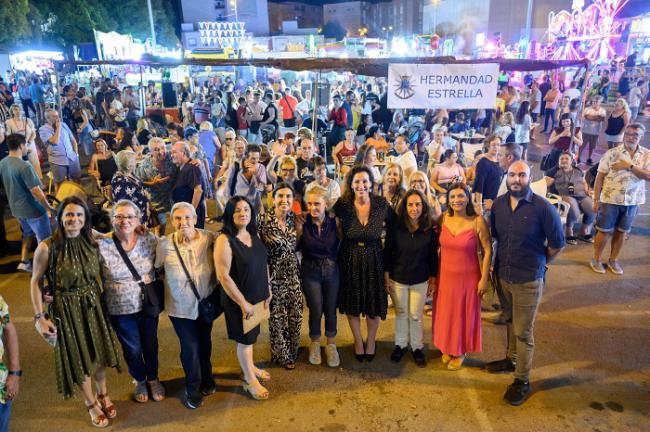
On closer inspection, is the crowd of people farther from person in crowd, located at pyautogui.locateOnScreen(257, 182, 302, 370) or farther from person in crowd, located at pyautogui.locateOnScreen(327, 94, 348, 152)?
person in crowd, located at pyautogui.locateOnScreen(327, 94, 348, 152)

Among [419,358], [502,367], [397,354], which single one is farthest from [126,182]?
[502,367]

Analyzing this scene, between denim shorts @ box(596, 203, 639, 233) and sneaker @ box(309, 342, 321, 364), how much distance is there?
4.33m

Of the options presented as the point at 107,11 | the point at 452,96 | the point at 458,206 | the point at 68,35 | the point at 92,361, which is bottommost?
the point at 92,361

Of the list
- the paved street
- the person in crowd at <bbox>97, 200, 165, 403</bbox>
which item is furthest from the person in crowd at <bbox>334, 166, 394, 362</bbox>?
the person in crowd at <bbox>97, 200, 165, 403</bbox>

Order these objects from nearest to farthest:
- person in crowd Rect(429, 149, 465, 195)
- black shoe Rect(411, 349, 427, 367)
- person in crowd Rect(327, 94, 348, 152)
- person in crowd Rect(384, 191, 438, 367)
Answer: person in crowd Rect(384, 191, 438, 367)
black shoe Rect(411, 349, 427, 367)
person in crowd Rect(429, 149, 465, 195)
person in crowd Rect(327, 94, 348, 152)

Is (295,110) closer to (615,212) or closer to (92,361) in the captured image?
(615,212)

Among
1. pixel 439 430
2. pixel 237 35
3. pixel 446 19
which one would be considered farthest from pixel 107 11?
pixel 446 19

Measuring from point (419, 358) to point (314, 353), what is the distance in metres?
0.99

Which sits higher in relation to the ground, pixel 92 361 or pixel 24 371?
pixel 92 361

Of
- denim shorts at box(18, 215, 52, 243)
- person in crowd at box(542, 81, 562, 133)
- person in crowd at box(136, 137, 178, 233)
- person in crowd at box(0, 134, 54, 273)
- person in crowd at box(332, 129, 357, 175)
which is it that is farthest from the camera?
person in crowd at box(542, 81, 562, 133)

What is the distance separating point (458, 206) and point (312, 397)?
6.66 feet

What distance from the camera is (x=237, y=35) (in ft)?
122

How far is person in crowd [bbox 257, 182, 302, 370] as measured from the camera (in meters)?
3.93

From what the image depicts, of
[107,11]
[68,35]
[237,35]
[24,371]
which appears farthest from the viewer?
[237,35]
